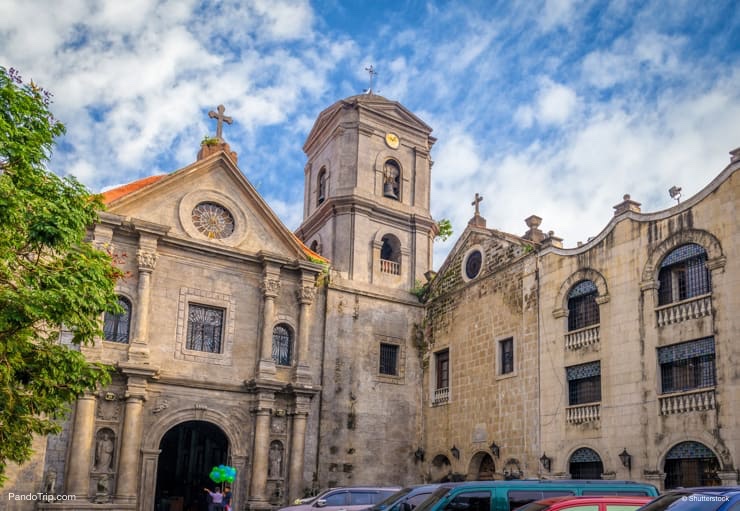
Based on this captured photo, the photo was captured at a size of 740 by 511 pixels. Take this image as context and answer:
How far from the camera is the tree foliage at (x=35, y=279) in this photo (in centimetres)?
1237

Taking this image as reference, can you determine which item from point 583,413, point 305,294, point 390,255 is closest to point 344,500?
point 583,413

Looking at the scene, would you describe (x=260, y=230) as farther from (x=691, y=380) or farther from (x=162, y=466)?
(x=691, y=380)

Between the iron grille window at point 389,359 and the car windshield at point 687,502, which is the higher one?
the iron grille window at point 389,359

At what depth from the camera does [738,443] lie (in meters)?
16.5

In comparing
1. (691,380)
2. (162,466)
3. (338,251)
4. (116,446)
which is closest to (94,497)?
(116,446)

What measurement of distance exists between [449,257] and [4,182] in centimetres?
1791

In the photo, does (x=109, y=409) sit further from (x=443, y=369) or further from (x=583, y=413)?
(x=583, y=413)

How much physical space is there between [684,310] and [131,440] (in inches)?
603

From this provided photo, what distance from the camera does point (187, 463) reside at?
1084 inches

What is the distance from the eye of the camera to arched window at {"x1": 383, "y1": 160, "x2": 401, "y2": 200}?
29.8 m

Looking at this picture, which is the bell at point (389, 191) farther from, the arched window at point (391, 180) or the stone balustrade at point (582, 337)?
the stone balustrade at point (582, 337)

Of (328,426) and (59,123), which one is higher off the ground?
(59,123)

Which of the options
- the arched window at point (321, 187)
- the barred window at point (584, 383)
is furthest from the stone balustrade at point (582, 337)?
the arched window at point (321, 187)

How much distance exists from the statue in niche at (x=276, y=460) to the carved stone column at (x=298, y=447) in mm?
394
